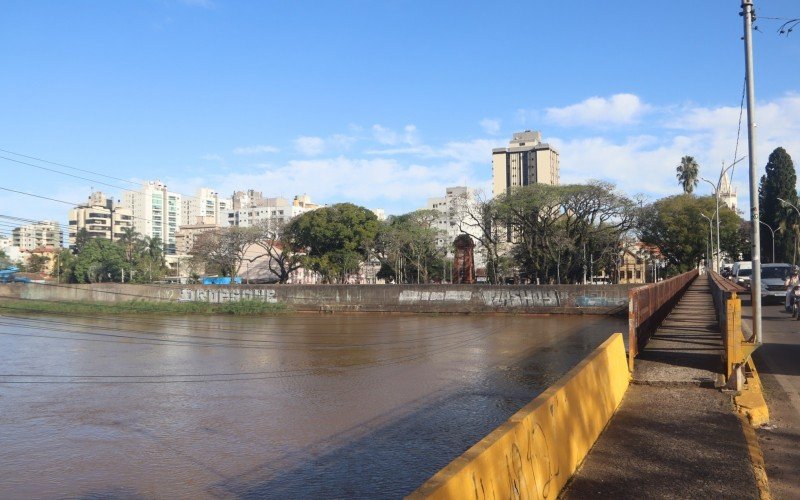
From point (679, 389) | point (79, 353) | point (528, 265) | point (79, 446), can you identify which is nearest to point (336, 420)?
point (79, 446)

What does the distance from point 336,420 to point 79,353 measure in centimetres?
1503

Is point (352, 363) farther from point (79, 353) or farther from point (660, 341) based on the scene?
point (79, 353)

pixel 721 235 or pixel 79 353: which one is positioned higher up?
pixel 721 235

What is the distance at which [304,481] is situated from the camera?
727cm

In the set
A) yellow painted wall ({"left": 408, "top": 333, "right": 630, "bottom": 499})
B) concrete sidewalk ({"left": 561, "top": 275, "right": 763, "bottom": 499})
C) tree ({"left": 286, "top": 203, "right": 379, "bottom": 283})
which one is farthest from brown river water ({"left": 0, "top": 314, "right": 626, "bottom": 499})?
tree ({"left": 286, "top": 203, "right": 379, "bottom": 283})

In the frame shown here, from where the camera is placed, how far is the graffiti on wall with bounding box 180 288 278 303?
43344 mm

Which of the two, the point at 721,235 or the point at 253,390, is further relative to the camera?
the point at 721,235

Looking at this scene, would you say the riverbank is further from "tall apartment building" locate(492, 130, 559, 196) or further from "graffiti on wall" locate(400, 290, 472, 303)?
"tall apartment building" locate(492, 130, 559, 196)

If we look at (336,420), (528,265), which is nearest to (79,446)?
(336,420)

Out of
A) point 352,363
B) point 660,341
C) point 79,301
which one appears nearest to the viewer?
point 660,341

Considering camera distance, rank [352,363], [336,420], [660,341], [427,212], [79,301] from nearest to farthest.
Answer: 1. [336,420]
2. [660,341]
3. [352,363]
4. [79,301]
5. [427,212]

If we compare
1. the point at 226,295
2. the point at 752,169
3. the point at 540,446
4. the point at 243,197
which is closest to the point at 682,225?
the point at 226,295

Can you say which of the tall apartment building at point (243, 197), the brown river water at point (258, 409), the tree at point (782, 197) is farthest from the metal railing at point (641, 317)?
the tall apartment building at point (243, 197)

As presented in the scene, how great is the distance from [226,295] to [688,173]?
72.6m
